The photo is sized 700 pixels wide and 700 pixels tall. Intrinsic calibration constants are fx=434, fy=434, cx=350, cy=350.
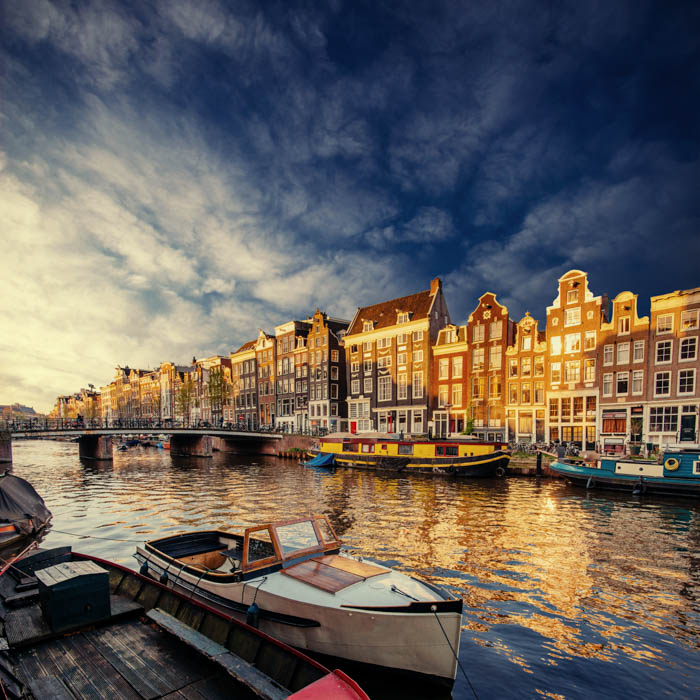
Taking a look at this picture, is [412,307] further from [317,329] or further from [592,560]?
[592,560]

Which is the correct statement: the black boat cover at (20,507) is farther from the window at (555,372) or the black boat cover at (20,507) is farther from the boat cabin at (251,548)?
the window at (555,372)

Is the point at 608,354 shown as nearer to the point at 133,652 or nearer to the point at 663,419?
the point at 663,419

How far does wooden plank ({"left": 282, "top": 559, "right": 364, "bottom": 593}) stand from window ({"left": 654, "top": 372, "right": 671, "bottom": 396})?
43689 mm

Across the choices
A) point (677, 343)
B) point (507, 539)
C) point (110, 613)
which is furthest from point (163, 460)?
point (677, 343)

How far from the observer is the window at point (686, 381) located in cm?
3991

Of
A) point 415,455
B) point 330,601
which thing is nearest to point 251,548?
point 330,601

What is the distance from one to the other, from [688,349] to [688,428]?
7284 mm

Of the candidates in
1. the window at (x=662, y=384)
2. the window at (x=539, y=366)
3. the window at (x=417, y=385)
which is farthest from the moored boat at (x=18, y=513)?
the window at (x=662, y=384)

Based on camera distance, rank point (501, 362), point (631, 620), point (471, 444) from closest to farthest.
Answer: point (631, 620) → point (471, 444) → point (501, 362)

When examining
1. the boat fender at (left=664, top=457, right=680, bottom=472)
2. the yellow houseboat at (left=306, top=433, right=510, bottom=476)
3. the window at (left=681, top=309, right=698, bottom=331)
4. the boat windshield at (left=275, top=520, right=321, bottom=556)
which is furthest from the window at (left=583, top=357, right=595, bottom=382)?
the boat windshield at (left=275, top=520, right=321, bottom=556)

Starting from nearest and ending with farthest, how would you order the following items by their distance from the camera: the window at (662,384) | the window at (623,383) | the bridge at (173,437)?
the window at (662,384), the window at (623,383), the bridge at (173,437)

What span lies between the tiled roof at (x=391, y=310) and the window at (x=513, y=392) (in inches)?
574

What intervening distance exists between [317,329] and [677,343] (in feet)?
160

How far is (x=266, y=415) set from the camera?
83438 mm
